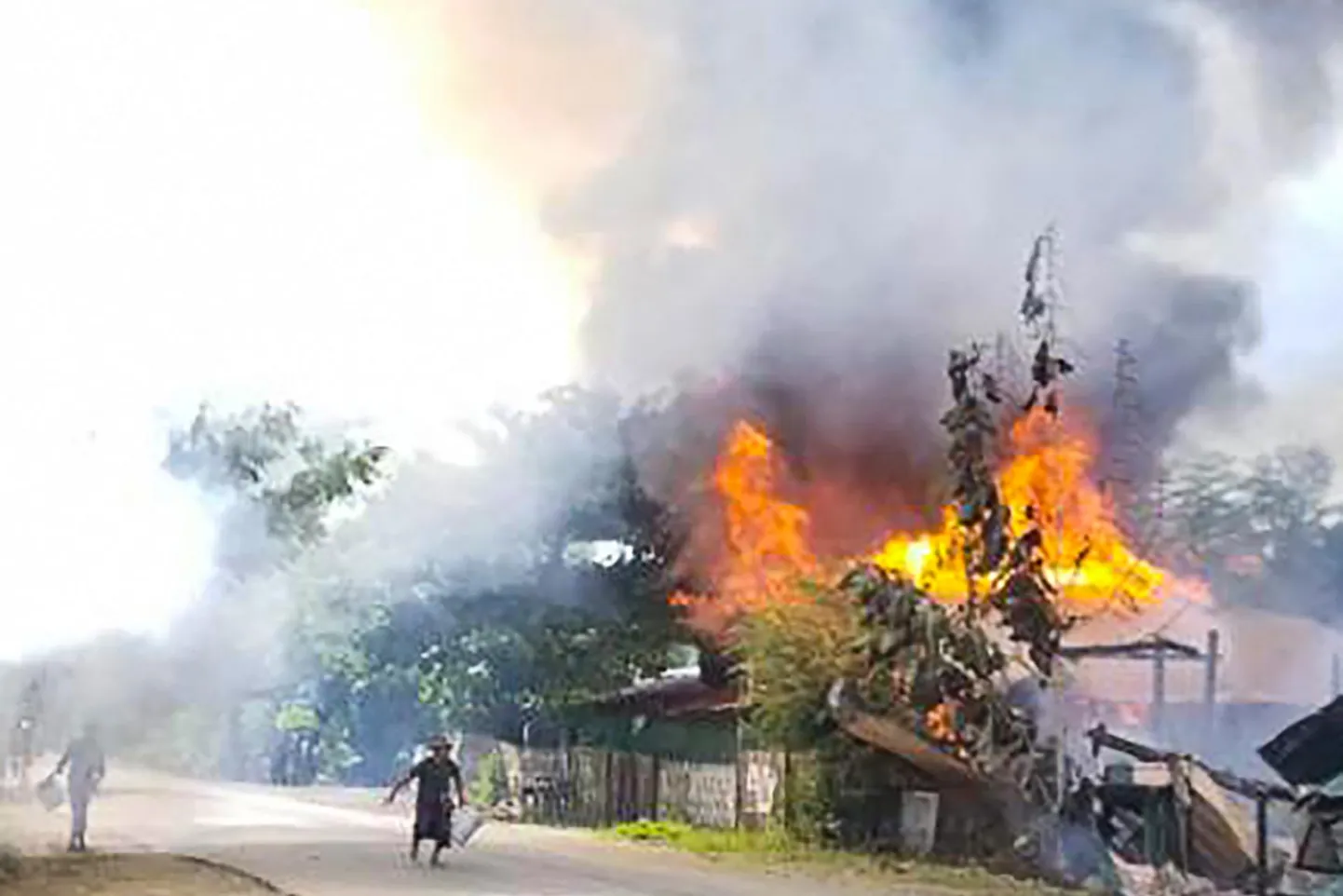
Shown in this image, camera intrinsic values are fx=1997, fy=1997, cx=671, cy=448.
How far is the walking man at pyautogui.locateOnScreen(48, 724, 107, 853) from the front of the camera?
1906cm

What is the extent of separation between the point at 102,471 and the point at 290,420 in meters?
3.44

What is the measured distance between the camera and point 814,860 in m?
20.9

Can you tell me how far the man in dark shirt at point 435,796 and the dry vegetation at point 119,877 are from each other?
2127 millimetres

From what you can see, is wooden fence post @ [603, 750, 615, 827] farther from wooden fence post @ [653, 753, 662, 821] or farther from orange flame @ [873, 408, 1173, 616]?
orange flame @ [873, 408, 1173, 616]

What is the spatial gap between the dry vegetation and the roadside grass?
6.01m

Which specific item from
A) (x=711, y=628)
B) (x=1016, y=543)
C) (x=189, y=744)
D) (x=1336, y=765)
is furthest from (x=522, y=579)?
(x=189, y=744)

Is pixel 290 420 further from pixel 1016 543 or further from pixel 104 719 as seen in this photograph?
pixel 1016 543

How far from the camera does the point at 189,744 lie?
160 ft

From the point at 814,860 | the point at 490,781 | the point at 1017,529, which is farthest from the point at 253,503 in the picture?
the point at 490,781

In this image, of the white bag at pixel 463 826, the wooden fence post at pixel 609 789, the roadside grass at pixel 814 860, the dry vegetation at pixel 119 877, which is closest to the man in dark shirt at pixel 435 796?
the white bag at pixel 463 826

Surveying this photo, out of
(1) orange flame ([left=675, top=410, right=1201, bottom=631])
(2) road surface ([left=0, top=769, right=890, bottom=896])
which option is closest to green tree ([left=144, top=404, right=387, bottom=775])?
(2) road surface ([left=0, top=769, right=890, bottom=896])

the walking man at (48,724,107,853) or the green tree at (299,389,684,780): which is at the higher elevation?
the green tree at (299,389,684,780)

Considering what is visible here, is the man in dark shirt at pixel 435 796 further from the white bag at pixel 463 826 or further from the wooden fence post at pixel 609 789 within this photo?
the wooden fence post at pixel 609 789

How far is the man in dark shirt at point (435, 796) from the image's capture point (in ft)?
60.2
